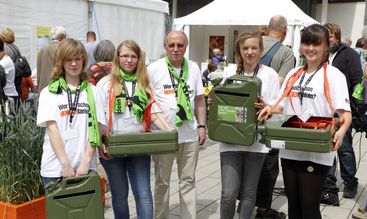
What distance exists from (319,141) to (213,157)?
13.8 feet

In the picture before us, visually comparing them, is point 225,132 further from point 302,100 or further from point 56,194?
point 56,194

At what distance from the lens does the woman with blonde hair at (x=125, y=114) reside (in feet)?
10.2

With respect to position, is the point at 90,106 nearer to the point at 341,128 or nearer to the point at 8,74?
the point at 341,128

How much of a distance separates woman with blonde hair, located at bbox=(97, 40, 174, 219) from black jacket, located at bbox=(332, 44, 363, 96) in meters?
2.37

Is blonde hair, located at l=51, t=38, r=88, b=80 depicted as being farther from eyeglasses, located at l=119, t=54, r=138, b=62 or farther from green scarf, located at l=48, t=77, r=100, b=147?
eyeglasses, located at l=119, t=54, r=138, b=62

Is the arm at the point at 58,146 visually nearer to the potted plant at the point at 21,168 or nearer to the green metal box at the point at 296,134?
the potted plant at the point at 21,168

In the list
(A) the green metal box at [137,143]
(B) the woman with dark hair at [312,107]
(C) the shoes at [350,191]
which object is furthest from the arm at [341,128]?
(C) the shoes at [350,191]

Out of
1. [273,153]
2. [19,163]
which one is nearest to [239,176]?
[273,153]

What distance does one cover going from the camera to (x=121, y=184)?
3.19 meters

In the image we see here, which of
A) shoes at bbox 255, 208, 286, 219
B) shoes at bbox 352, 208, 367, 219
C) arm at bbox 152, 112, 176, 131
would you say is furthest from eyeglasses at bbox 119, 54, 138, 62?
shoes at bbox 352, 208, 367, 219

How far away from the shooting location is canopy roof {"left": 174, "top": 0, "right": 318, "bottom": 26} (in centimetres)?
1130

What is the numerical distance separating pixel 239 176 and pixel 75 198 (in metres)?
1.25

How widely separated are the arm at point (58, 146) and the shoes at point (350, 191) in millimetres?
3328

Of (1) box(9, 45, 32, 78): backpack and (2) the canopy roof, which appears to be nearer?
(1) box(9, 45, 32, 78): backpack
